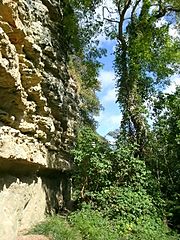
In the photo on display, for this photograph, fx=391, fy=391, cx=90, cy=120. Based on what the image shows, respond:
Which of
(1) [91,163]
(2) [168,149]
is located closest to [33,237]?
(1) [91,163]

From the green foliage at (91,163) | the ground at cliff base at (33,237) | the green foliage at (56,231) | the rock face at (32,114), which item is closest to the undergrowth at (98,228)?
the green foliage at (56,231)

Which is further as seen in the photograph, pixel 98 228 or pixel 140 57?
pixel 140 57

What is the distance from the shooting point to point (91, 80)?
1700 cm

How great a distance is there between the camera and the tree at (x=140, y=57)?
1466cm

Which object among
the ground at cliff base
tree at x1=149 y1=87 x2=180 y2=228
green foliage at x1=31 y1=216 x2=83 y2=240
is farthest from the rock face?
tree at x1=149 y1=87 x2=180 y2=228

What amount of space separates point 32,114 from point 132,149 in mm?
4792

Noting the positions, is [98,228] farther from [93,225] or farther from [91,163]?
[91,163]

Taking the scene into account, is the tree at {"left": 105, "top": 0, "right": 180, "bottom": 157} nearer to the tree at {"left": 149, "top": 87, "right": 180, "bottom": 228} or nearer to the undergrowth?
the tree at {"left": 149, "top": 87, "right": 180, "bottom": 228}

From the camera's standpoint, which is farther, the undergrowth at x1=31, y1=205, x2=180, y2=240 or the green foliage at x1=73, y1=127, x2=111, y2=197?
the green foliage at x1=73, y1=127, x2=111, y2=197

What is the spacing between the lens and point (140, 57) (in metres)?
14.8

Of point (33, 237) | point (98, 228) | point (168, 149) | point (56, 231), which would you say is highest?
point (168, 149)

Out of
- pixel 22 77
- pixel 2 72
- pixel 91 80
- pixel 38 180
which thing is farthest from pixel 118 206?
pixel 91 80

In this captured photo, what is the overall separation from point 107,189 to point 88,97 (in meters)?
13.0

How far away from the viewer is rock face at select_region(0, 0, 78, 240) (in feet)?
22.3
